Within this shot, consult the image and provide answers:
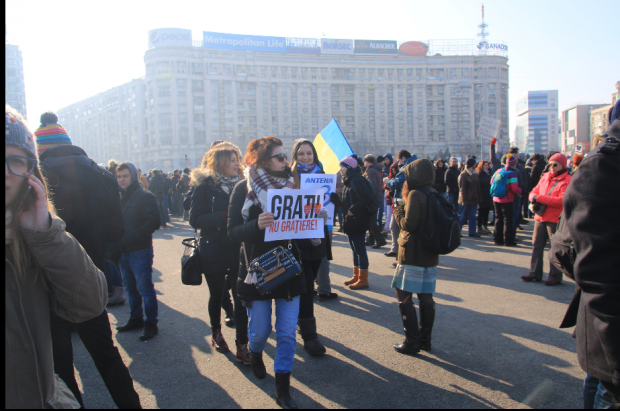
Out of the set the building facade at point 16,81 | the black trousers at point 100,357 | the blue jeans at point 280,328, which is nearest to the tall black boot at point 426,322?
the blue jeans at point 280,328

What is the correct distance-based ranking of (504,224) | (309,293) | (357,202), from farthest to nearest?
(504,224), (357,202), (309,293)

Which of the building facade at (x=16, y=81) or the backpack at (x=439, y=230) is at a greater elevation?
the building facade at (x=16, y=81)

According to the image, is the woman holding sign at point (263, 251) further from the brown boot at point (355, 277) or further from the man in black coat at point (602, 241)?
the brown boot at point (355, 277)

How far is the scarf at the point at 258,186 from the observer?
313 cm

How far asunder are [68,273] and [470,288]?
5656 mm

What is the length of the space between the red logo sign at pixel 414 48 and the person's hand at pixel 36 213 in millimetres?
107401

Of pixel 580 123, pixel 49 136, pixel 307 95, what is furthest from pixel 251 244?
pixel 580 123

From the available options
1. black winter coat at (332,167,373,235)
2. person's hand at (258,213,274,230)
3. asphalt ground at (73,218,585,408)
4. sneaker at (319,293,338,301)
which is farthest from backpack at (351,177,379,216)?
person's hand at (258,213,274,230)

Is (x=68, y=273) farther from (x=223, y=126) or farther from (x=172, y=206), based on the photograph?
(x=223, y=126)

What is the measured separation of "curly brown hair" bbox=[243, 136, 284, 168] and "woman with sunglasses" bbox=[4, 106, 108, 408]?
5.67ft

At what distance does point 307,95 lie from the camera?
3782 inches

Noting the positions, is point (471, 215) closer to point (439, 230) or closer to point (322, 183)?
point (439, 230)

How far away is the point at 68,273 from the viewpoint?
162 cm

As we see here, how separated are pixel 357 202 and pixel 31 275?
4617 mm
